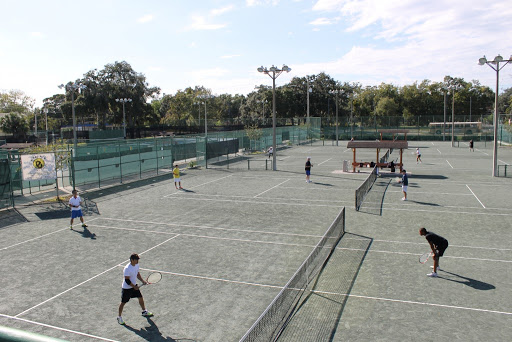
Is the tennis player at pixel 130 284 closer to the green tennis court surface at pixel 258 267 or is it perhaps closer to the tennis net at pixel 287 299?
the green tennis court surface at pixel 258 267

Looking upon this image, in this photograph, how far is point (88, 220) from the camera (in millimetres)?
19812

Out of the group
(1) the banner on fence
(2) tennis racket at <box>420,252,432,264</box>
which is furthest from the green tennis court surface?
(1) the banner on fence

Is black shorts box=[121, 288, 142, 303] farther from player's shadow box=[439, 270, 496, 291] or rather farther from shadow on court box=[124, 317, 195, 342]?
player's shadow box=[439, 270, 496, 291]

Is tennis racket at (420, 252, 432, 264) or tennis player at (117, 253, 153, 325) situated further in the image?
tennis racket at (420, 252, 432, 264)

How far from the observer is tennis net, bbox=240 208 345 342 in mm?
7988

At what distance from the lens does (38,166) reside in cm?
2417

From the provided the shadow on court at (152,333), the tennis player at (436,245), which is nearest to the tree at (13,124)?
the shadow on court at (152,333)

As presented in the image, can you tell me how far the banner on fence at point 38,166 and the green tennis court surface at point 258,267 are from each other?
8.25 ft

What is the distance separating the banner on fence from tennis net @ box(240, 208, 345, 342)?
692 inches

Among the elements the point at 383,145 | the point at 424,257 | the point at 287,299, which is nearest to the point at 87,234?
the point at 287,299

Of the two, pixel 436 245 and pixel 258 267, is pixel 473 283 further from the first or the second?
pixel 258 267

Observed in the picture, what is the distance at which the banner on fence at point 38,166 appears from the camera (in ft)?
78.2

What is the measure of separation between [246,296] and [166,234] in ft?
22.9

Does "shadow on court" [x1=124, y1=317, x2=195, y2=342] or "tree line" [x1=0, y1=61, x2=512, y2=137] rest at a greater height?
"tree line" [x1=0, y1=61, x2=512, y2=137]
